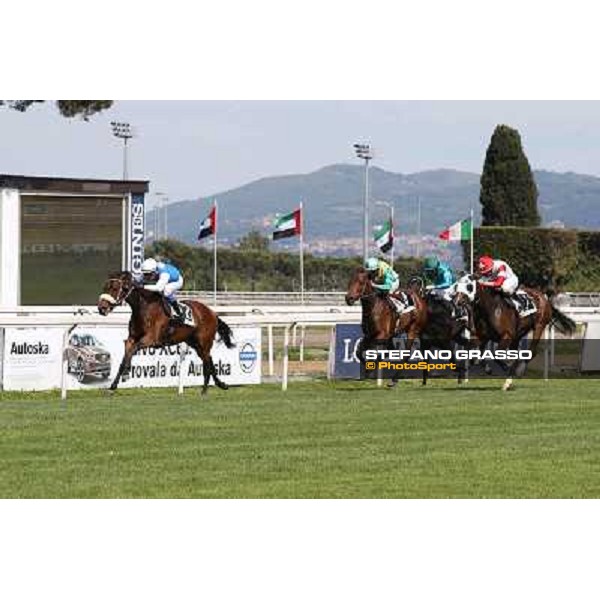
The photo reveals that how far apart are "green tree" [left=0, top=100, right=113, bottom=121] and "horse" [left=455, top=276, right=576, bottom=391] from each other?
38.0 feet

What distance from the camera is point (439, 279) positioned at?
20.7 metres

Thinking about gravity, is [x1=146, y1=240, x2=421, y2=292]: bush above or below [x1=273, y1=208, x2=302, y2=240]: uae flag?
below

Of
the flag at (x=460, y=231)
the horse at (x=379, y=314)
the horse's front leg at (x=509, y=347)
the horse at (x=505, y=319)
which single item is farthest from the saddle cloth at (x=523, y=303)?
the flag at (x=460, y=231)

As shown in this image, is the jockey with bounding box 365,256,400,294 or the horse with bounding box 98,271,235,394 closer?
the horse with bounding box 98,271,235,394

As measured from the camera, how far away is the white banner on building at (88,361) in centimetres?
2005

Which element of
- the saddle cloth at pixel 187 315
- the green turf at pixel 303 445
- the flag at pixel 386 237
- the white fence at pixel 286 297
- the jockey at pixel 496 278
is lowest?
the green turf at pixel 303 445

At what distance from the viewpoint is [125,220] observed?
29.1 meters

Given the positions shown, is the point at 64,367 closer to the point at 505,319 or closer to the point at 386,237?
the point at 505,319

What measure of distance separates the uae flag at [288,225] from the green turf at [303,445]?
18.0 meters

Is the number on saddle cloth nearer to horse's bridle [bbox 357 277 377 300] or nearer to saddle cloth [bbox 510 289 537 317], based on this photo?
horse's bridle [bbox 357 277 377 300]

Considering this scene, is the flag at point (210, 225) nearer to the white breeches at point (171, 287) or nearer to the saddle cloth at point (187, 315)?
the saddle cloth at point (187, 315)

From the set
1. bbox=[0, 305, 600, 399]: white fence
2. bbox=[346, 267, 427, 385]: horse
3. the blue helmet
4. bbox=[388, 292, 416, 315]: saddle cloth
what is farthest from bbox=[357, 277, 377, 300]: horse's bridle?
bbox=[0, 305, 600, 399]: white fence

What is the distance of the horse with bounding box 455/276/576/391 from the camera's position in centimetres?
2031

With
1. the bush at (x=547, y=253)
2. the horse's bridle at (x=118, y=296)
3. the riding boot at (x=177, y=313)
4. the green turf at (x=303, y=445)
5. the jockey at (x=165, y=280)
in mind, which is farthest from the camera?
the bush at (x=547, y=253)
